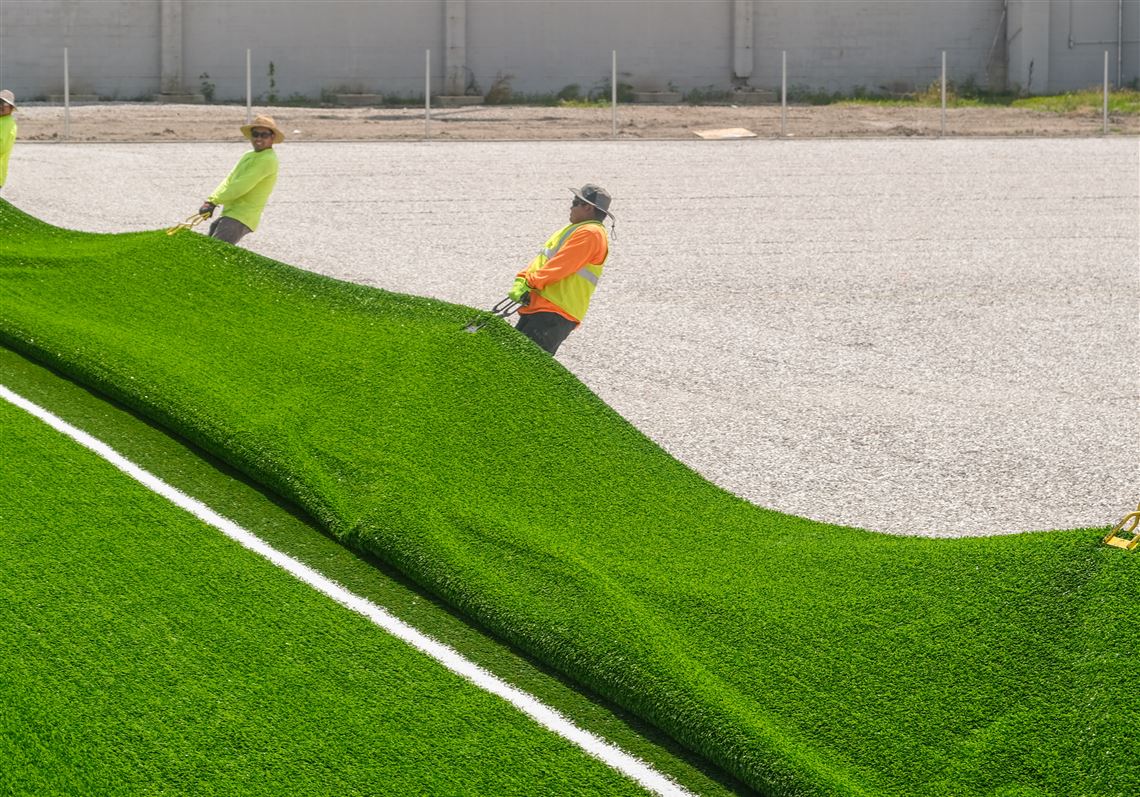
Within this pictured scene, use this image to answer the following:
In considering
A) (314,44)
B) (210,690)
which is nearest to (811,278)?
(210,690)

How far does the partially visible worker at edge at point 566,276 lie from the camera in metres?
8.46

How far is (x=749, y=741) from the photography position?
4918 mm

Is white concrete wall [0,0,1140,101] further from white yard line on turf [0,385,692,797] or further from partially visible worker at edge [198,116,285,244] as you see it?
white yard line on turf [0,385,692,797]

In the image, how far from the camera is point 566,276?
8508 mm

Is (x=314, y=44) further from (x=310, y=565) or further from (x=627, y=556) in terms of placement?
(x=627, y=556)

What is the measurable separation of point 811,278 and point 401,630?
28.4ft

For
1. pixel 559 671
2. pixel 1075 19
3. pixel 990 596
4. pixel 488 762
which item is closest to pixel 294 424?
pixel 559 671

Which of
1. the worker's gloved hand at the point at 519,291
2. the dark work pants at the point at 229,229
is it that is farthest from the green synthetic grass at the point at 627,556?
the dark work pants at the point at 229,229

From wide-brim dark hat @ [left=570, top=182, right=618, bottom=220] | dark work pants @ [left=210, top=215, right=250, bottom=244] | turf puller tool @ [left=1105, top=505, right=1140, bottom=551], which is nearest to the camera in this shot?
turf puller tool @ [left=1105, top=505, right=1140, bottom=551]

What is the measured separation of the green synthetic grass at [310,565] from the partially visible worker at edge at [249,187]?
3.13m

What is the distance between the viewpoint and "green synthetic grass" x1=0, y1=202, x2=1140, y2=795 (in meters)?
4.93

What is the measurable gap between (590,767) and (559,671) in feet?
2.21

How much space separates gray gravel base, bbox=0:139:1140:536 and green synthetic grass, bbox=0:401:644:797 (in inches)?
119

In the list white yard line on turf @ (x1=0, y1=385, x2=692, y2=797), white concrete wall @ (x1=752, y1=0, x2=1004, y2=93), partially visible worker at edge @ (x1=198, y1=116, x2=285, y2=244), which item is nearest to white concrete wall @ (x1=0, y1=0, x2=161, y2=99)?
white concrete wall @ (x1=752, y1=0, x2=1004, y2=93)
